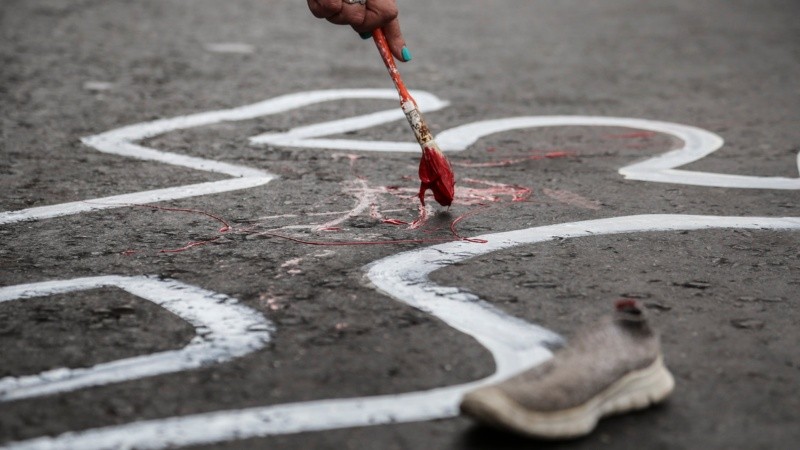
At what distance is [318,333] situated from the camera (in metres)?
2.91

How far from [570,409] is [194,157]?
3097 mm

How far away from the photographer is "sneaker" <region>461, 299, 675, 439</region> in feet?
7.48

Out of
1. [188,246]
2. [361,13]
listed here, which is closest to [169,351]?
[188,246]

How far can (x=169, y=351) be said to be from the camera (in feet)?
9.14

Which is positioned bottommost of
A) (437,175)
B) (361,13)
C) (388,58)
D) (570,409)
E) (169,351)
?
(169,351)

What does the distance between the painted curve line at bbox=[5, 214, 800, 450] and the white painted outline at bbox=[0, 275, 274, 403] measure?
0.93ft

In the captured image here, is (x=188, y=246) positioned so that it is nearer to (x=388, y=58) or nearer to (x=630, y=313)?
(x=388, y=58)

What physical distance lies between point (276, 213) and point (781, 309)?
6.24ft

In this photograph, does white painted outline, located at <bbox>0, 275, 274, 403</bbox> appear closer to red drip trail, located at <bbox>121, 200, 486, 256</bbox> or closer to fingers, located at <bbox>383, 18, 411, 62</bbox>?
red drip trail, located at <bbox>121, 200, 486, 256</bbox>

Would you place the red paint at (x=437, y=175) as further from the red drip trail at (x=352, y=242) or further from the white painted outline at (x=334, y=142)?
the white painted outline at (x=334, y=142)

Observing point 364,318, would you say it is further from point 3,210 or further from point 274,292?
point 3,210

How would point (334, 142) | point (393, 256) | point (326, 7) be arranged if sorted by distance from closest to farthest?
1. point (393, 256)
2. point (326, 7)
3. point (334, 142)

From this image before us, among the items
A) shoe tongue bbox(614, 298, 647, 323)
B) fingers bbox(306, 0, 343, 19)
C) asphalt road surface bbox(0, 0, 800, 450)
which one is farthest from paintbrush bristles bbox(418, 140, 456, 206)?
shoe tongue bbox(614, 298, 647, 323)

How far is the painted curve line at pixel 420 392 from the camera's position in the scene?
2324 mm
